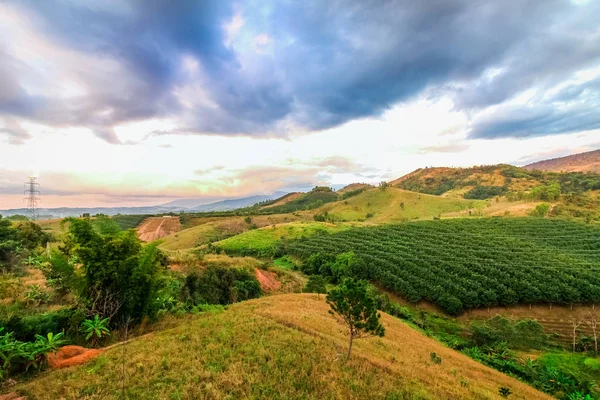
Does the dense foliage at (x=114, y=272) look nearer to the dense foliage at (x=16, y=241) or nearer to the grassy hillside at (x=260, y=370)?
the grassy hillside at (x=260, y=370)

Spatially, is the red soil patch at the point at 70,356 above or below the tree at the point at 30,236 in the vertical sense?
below

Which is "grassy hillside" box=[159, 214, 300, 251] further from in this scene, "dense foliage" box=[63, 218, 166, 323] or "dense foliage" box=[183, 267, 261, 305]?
"dense foliage" box=[63, 218, 166, 323]

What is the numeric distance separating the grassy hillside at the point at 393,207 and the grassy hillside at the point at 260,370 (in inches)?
→ 4751

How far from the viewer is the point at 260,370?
11484 millimetres

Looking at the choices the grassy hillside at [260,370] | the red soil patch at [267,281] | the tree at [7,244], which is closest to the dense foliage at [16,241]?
the tree at [7,244]

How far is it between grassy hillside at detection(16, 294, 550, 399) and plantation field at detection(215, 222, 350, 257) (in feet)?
185

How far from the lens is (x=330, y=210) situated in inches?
6314

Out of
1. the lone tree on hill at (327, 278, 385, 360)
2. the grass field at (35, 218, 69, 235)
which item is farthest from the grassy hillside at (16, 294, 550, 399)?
the grass field at (35, 218, 69, 235)

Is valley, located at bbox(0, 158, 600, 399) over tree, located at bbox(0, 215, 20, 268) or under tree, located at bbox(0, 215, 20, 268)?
under

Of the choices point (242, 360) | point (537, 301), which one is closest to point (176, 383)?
point (242, 360)

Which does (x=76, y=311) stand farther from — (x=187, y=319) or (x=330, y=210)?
(x=330, y=210)

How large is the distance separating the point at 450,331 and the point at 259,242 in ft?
181

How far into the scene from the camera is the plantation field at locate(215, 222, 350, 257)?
74069mm

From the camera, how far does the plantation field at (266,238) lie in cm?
7407
